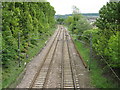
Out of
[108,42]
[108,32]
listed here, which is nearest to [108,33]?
[108,32]

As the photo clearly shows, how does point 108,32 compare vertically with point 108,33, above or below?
above

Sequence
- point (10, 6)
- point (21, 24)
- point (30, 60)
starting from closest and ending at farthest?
point (10, 6) → point (30, 60) → point (21, 24)

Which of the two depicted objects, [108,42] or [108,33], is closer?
[108,42]

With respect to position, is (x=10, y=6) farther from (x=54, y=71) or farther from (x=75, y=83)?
(x=75, y=83)

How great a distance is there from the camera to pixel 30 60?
2370 cm

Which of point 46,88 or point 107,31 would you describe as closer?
point 46,88

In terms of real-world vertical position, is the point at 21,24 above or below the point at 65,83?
above

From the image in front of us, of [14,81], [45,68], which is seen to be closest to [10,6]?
[45,68]

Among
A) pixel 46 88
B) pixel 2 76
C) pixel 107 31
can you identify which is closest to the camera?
pixel 46 88

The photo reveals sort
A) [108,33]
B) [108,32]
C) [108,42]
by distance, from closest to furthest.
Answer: [108,42] → [108,32] → [108,33]

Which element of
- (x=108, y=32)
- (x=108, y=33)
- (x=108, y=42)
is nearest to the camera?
(x=108, y=42)

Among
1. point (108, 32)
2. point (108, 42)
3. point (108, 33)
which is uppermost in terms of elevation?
point (108, 32)

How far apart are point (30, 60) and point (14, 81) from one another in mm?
8048

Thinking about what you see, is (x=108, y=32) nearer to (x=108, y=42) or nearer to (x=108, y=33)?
(x=108, y=33)
